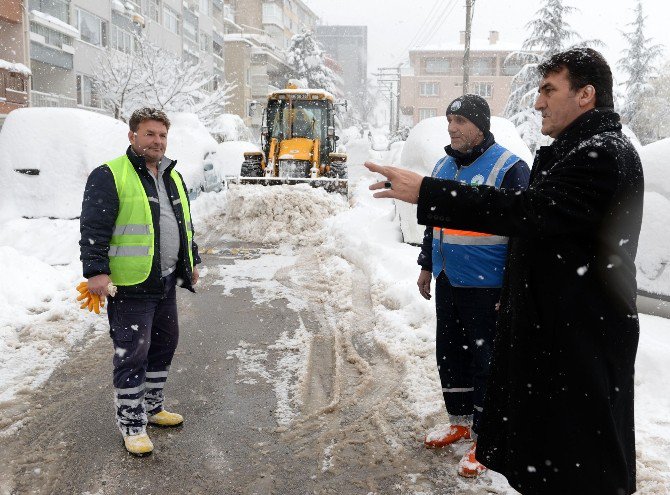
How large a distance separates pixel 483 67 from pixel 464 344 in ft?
218

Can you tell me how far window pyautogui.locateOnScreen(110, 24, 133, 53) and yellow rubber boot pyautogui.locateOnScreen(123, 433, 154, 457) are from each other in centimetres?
3015

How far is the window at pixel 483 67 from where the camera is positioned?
6438 centimetres

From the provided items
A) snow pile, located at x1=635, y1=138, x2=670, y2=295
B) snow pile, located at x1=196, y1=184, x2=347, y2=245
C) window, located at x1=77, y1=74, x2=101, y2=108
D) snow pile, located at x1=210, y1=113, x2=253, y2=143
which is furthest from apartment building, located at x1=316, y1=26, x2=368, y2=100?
snow pile, located at x1=635, y1=138, x2=670, y2=295

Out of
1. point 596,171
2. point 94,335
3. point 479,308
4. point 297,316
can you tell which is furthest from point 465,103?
point 94,335

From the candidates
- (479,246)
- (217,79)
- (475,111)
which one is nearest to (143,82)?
(217,79)

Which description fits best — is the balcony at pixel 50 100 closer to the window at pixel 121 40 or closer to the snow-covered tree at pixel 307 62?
the window at pixel 121 40

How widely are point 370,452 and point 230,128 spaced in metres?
31.2

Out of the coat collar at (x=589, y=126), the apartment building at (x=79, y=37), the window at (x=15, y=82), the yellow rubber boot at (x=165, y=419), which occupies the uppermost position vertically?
the apartment building at (x=79, y=37)

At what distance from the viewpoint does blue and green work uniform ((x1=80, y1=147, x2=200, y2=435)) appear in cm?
331

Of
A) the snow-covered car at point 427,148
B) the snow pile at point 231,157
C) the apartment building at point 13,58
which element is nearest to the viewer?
the snow-covered car at point 427,148

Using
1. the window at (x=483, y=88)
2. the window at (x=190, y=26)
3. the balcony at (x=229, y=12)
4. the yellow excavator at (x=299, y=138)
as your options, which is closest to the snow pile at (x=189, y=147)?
the yellow excavator at (x=299, y=138)

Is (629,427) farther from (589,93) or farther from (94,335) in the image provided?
(94,335)

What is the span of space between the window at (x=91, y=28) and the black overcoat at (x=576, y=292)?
29.7m

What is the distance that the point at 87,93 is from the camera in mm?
28547
